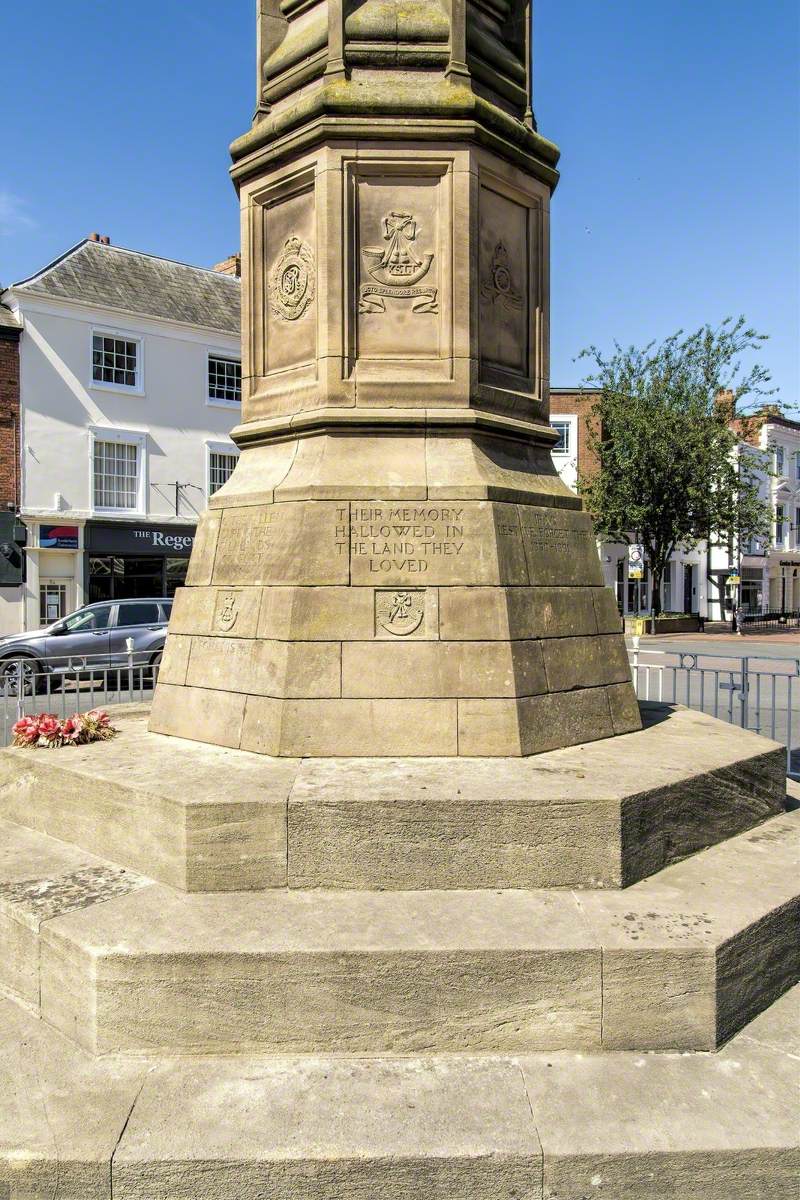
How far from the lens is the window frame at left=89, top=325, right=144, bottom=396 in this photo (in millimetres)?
25562

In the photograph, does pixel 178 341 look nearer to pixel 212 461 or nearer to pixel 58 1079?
pixel 212 461

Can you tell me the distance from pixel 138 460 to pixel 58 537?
3.83 m

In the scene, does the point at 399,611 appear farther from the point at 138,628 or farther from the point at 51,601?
the point at 51,601

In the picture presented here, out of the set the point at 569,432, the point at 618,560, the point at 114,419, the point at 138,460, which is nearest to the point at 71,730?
the point at 114,419

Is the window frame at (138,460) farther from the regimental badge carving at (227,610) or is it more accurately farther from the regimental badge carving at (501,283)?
the regimental badge carving at (501,283)

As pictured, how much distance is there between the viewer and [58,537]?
24641mm

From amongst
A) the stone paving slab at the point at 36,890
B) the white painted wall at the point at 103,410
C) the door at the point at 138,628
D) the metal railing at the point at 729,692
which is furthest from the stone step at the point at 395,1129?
the white painted wall at the point at 103,410

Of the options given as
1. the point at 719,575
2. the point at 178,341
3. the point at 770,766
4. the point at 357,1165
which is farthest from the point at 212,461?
the point at 719,575

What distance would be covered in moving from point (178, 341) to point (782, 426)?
143 ft

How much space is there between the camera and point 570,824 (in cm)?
391

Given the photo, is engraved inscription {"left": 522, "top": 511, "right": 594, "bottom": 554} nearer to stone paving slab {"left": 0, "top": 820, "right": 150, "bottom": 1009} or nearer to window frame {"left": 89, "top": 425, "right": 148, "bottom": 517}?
stone paving slab {"left": 0, "top": 820, "right": 150, "bottom": 1009}

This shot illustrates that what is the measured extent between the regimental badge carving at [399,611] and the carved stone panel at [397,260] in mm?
1709

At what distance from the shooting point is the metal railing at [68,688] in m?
10.2

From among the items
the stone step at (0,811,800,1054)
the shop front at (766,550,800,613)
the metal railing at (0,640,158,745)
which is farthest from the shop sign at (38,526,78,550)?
the shop front at (766,550,800,613)
